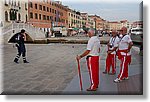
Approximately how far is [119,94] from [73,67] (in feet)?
8.42

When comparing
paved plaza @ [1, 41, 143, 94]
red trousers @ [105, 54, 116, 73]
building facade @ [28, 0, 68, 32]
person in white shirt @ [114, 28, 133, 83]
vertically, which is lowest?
paved plaza @ [1, 41, 143, 94]

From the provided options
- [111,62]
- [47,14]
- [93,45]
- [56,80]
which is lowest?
[56,80]

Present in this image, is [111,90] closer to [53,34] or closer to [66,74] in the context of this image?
[66,74]

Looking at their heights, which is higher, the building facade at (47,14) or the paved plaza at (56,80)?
the building facade at (47,14)

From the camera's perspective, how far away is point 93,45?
4.02m

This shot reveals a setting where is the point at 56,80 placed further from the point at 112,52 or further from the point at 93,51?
the point at 93,51

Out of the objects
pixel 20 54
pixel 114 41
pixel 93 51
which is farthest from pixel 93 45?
pixel 20 54

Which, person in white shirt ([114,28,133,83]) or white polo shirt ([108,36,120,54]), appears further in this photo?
white polo shirt ([108,36,120,54])

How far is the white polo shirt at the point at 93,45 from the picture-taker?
4.01m

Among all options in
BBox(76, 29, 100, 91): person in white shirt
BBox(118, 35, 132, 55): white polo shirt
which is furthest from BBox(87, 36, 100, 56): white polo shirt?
BBox(118, 35, 132, 55): white polo shirt

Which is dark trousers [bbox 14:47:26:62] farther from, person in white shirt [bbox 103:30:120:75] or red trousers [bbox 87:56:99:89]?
red trousers [bbox 87:56:99:89]

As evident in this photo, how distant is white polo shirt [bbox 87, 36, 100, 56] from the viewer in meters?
4.01

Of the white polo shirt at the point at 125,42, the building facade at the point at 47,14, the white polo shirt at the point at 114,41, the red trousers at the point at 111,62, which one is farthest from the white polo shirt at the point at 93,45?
the red trousers at the point at 111,62

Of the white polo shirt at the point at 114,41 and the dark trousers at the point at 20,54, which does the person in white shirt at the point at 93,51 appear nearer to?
the white polo shirt at the point at 114,41
